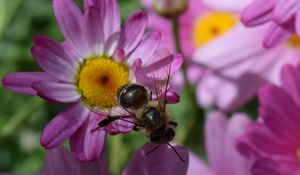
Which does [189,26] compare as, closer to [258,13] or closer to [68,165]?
[258,13]

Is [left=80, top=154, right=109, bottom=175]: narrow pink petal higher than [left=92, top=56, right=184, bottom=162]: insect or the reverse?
the reverse

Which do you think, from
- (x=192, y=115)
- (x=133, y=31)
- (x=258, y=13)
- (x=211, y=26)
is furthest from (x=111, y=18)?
(x=211, y=26)

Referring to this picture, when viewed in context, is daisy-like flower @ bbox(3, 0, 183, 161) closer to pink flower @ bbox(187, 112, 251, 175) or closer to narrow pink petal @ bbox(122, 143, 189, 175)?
narrow pink petal @ bbox(122, 143, 189, 175)

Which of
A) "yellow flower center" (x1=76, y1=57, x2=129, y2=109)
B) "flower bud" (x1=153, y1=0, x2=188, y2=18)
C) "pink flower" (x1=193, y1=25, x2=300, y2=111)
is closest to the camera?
"yellow flower center" (x1=76, y1=57, x2=129, y2=109)

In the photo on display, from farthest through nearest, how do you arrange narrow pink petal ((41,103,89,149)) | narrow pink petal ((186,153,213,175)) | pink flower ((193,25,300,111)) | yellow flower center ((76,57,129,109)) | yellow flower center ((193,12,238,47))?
yellow flower center ((193,12,238,47)), pink flower ((193,25,300,111)), narrow pink petal ((186,153,213,175)), yellow flower center ((76,57,129,109)), narrow pink petal ((41,103,89,149))

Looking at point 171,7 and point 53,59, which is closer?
point 53,59

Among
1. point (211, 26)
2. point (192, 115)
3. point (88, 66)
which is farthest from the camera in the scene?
point (211, 26)

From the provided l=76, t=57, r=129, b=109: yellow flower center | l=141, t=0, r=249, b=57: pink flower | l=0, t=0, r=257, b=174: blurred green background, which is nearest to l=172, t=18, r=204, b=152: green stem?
l=0, t=0, r=257, b=174: blurred green background

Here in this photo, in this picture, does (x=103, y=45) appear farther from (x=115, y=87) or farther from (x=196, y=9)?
(x=196, y=9)
